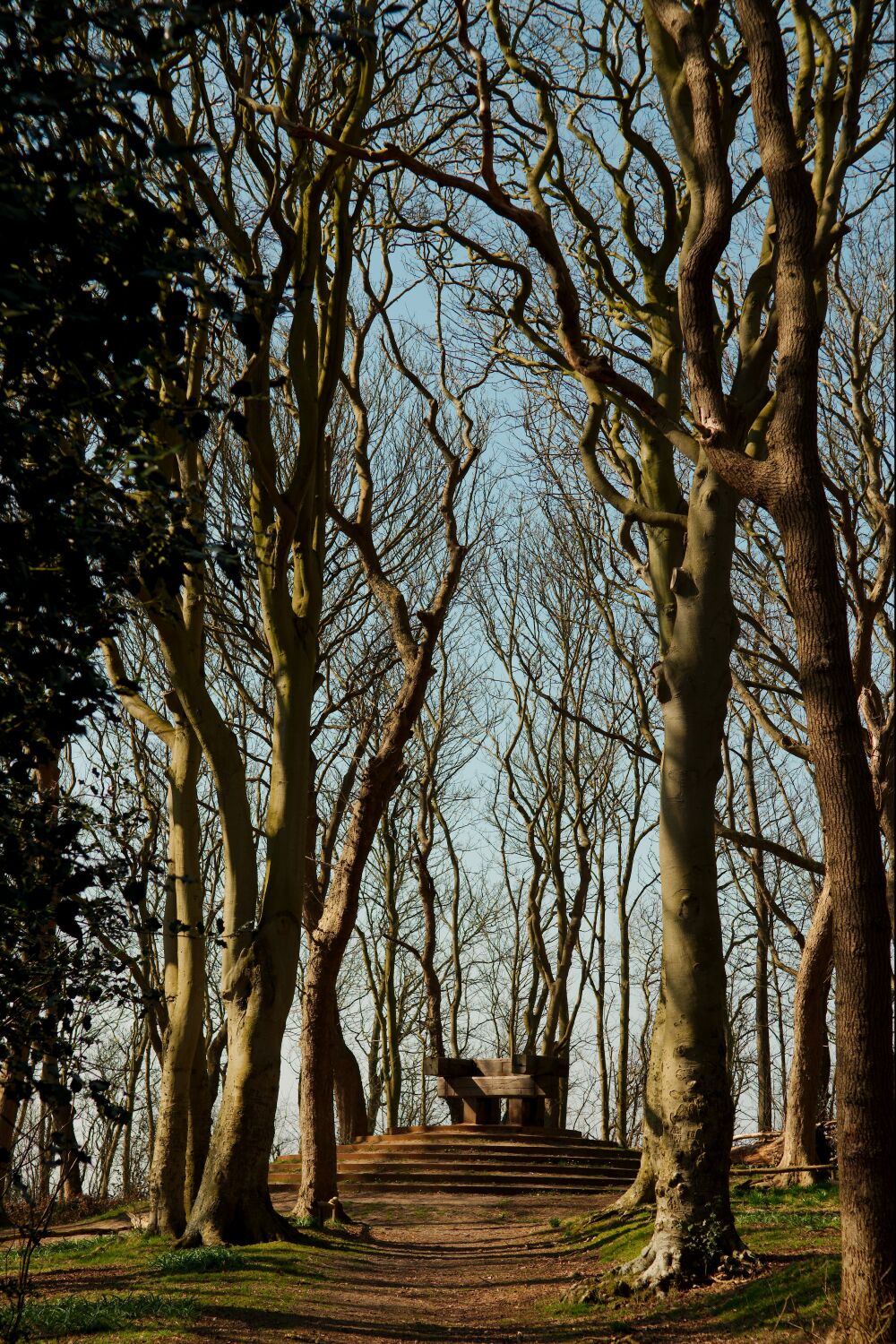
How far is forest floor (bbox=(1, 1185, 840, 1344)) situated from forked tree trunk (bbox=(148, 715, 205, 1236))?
592 millimetres

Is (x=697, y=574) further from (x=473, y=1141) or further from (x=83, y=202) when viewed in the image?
(x=473, y=1141)

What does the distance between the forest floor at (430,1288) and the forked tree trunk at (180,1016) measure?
59 cm

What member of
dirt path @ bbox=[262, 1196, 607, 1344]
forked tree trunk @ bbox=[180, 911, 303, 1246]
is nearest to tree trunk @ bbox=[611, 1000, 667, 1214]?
dirt path @ bbox=[262, 1196, 607, 1344]

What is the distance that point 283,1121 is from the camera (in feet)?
124

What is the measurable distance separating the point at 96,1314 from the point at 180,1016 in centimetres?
488

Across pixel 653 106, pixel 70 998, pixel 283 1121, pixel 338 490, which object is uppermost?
pixel 653 106

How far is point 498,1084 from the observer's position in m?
18.3

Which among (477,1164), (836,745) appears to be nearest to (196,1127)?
(477,1164)

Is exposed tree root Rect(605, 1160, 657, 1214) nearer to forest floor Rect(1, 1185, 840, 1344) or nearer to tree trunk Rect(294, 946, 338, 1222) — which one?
forest floor Rect(1, 1185, 840, 1344)

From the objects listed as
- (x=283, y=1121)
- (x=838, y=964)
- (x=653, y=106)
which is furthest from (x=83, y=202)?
(x=283, y=1121)

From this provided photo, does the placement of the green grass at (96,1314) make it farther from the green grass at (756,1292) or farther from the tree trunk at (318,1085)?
the tree trunk at (318,1085)

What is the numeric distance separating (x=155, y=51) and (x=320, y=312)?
8746 millimetres

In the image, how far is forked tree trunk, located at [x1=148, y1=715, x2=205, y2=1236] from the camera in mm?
10156

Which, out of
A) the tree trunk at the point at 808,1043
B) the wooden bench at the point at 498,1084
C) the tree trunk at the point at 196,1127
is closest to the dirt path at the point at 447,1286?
the tree trunk at the point at 196,1127
